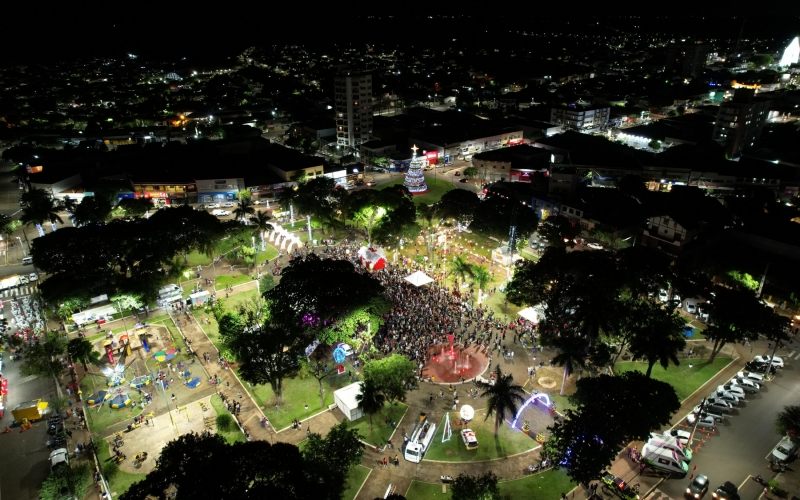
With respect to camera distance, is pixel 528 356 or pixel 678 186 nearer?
pixel 528 356

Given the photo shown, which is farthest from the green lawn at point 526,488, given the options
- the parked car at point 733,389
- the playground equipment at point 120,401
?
the playground equipment at point 120,401

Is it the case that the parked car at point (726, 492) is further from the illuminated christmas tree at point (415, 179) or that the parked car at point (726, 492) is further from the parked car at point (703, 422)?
the illuminated christmas tree at point (415, 179)

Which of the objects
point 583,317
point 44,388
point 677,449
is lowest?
point 44,388

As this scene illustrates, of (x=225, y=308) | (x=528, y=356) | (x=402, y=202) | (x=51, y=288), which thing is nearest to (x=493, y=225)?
(x=402, y=202)

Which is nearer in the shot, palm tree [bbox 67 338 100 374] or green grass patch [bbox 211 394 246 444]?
green grass patch [bbox 211 394 246 444]

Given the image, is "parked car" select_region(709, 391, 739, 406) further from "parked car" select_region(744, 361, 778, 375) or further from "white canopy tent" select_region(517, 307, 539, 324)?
"white canopy tent" select_region(517, 307, 539, 324)

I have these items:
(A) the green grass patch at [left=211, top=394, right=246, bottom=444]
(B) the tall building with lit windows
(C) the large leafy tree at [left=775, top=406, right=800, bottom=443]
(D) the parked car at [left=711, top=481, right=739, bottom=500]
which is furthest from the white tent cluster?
(A) the green grass patch at [left=211, top=394, right=246, bottom=444]

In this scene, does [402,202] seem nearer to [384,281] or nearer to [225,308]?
[384,281]
